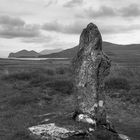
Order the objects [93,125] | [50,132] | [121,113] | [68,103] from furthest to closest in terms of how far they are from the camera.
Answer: [68,103] < [121,113] < [93,125] < [50,132]

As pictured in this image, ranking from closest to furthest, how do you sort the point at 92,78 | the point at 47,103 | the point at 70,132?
the point at 70,132, the point at 92,78, the point at 47,103

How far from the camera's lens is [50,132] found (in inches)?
374

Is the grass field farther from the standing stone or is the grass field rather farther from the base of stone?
the standing stone

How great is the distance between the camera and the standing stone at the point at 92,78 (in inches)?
430

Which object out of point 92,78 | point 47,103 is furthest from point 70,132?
point 47,103

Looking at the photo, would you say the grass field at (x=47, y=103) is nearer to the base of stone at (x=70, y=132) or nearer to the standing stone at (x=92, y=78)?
the base of stone at (x=70, y=132)

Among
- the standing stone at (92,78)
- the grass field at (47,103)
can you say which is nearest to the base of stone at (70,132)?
the grass field at (47,103)

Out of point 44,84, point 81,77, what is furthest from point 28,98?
point 81,77

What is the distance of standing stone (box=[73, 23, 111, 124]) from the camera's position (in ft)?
35.8

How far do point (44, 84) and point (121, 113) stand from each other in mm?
8229

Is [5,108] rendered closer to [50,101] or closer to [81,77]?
[50,101]

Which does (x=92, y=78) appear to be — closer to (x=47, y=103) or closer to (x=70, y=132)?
(x=70, y=132)

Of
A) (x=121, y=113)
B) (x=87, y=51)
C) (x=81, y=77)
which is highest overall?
(x=87, y=51)

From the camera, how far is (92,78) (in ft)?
36.1
